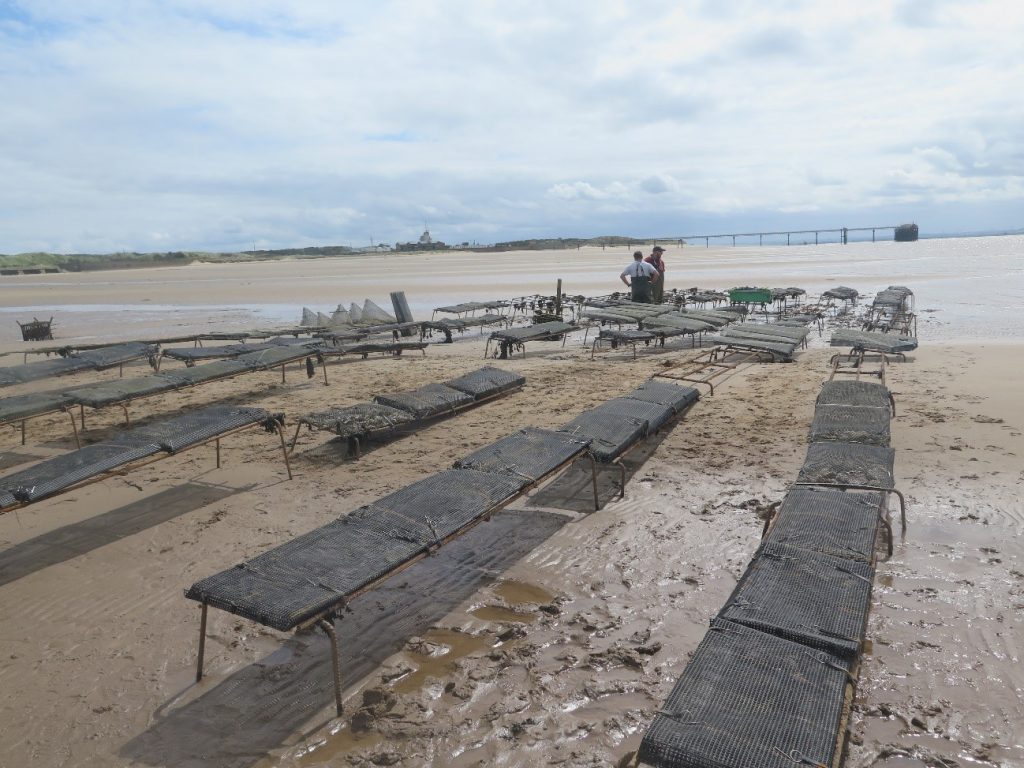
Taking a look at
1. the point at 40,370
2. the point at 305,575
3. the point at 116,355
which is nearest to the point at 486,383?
the point at 305,575

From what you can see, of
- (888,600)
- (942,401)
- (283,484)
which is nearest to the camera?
(888,600)

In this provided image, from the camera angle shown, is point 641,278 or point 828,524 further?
point 641,278

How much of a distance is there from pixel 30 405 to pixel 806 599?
7.79m

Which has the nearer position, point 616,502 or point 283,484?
point 616,502

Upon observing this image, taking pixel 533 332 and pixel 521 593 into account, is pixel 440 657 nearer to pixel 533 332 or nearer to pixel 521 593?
pixel 521 593

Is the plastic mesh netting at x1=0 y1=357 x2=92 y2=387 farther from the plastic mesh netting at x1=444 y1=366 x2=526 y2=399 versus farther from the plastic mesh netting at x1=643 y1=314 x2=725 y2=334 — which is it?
the plastic mesh netting at x1=643 y1=314 x2=725 y2=334

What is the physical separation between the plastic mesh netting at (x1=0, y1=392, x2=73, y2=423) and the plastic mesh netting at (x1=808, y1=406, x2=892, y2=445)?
776 centimetres

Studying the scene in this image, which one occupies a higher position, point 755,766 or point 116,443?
point 116,443

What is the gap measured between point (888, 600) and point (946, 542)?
107cm

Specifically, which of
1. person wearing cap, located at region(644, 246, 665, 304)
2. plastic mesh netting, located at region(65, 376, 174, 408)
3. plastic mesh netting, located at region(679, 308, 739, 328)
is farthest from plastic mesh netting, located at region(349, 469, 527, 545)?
person wearing cap, located at region(644, 246, 665, 304)

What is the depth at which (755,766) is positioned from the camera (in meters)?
2.39

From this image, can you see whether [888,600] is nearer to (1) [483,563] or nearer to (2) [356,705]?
(1) [483,563]

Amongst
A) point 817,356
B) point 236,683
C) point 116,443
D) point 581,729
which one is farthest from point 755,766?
point 817,356

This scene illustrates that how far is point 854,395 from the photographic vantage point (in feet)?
23.7
